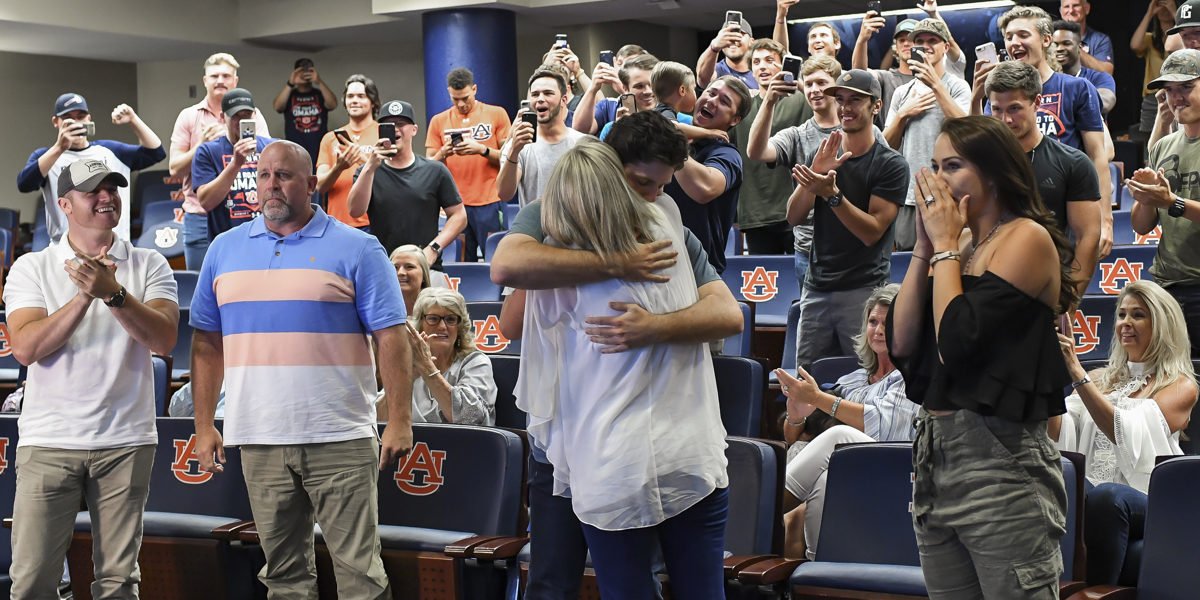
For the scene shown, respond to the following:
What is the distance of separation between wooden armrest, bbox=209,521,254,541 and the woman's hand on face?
2276mm

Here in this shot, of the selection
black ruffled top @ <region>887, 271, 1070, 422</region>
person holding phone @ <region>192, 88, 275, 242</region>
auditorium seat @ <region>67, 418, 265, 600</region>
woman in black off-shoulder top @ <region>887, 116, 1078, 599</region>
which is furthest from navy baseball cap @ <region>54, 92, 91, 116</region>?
black ruffled top @ <region>887, 271, 1070, 422</region>

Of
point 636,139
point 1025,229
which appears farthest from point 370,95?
point 1025,229

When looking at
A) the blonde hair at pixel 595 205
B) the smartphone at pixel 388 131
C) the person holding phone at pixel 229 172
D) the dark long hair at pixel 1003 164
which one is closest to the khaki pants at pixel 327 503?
the blonde hair at pixel 595 205

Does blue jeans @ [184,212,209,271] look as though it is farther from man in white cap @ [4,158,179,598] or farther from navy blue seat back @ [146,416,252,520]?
man in white cap @ [4,158,179,598]

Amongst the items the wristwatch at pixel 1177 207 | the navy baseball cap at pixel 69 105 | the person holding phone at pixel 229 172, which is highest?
the navy baseball cap at pixel 69 105

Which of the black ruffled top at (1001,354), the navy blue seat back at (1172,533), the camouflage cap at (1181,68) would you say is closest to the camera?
the black ruffled top at (1001,354)

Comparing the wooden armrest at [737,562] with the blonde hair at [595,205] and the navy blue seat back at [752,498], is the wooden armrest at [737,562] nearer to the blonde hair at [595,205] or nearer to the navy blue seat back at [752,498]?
the navy blue seat back at [752,498]

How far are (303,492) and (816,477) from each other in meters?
1.49

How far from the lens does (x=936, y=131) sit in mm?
5637

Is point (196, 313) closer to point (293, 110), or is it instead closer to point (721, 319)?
point (721, 319)

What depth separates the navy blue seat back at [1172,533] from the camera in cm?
297

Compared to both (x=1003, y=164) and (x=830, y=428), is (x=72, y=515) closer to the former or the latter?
(x=830, y=428)

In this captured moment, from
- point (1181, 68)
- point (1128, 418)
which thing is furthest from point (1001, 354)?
point (1181, 68)

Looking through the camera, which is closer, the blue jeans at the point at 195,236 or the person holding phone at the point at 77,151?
the person holding phone at the point at 77,151
